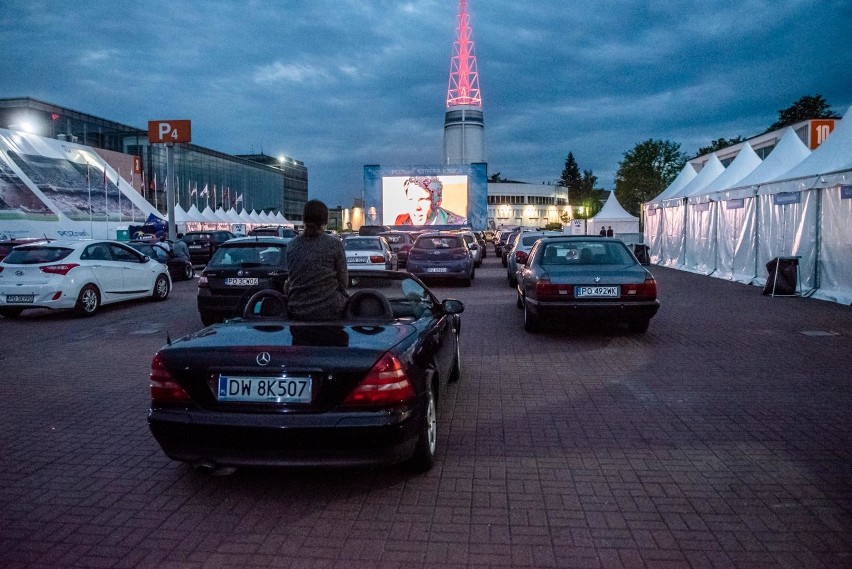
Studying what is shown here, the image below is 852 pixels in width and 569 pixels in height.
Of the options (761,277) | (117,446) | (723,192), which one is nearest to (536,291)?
(117,446)

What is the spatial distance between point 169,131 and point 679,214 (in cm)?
2303

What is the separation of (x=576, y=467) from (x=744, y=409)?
2266mm

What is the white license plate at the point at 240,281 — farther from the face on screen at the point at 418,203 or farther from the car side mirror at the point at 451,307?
the face on screen at the point at 418,203

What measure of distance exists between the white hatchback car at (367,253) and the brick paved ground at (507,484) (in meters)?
10.2

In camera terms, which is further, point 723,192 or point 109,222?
point 109,222

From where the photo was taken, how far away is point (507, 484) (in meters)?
4.18

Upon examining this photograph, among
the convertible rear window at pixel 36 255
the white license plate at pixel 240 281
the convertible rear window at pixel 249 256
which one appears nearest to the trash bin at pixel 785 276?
the convertible rear window at pixel 249 256

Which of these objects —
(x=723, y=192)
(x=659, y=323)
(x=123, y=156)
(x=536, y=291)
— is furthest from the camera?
(x=123, y=156)

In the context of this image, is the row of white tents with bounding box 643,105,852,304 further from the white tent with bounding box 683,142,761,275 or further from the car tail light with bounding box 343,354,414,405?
the car tail light with bounding box 343,354,414,405

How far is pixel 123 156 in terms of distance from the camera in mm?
66438

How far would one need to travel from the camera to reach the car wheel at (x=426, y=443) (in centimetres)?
418

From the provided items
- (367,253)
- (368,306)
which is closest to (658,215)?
(367,253)

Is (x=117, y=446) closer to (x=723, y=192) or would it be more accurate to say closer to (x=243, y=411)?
(x=243, y=411)

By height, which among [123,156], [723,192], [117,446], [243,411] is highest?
[123,156]
